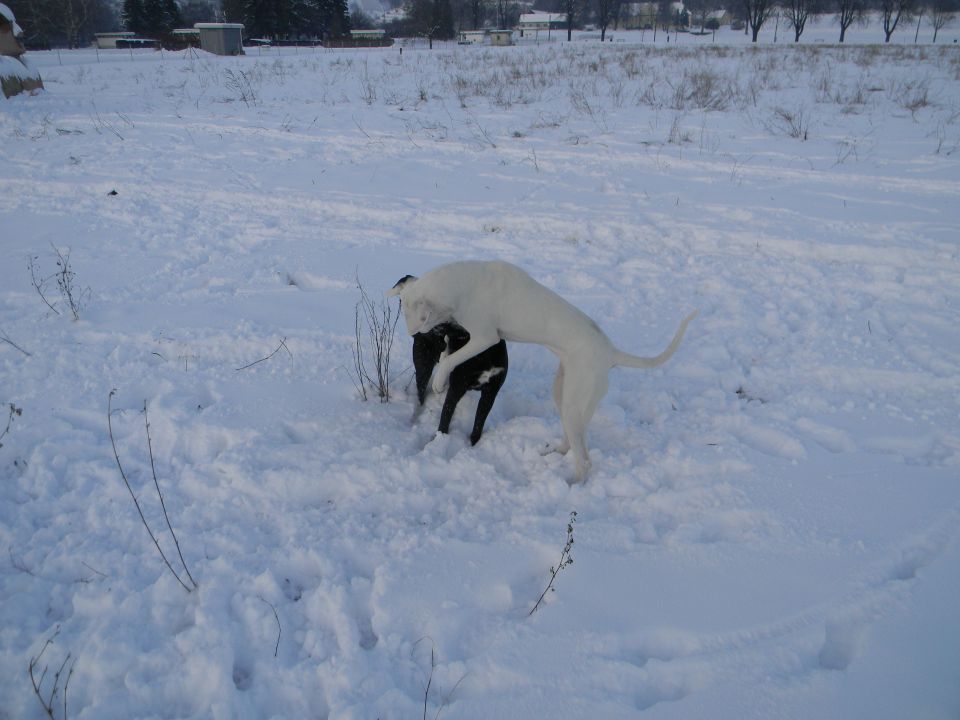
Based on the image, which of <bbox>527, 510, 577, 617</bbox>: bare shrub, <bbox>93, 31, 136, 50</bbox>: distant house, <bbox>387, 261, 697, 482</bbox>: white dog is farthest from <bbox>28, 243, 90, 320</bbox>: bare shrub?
<bbox>93, 31, 136, 50</bbox>: distant house

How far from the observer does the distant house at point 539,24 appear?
6488cm

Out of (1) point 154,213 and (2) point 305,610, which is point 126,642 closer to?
(2) point 305,610

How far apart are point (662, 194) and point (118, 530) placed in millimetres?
6368

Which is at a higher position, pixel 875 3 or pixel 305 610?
pixel 875 3

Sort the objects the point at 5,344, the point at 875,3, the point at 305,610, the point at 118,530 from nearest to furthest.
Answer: the point at 305,610 → the point at 118,530 → the point at 5,344 → the point at 875,3

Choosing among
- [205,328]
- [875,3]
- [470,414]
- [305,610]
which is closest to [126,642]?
[305,610]

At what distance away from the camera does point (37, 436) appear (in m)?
2.84

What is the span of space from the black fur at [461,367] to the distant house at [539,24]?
66991 millimetres

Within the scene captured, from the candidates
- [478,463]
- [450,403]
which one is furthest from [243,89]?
[478,463]

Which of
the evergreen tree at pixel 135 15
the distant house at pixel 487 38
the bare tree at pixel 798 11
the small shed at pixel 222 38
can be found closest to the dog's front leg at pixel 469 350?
the small shed at pixel 222 38

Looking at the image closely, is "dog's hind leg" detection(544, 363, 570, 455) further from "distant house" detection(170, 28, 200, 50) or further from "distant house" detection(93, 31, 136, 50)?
"distant house" detection(93, 31, 136, 50)

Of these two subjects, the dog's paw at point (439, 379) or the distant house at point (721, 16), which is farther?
the distant house at point (721, 16)

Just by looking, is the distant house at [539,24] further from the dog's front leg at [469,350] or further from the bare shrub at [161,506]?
the bare shrub at [161,506]

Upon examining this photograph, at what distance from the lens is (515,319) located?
2.65 m
